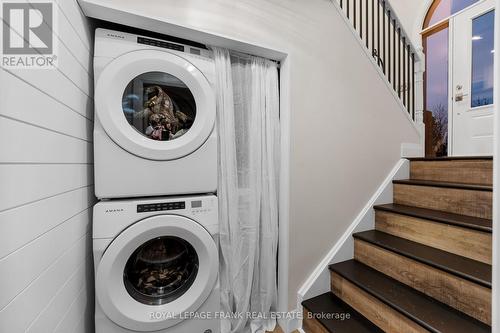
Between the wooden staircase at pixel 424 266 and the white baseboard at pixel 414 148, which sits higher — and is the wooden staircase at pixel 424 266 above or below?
below

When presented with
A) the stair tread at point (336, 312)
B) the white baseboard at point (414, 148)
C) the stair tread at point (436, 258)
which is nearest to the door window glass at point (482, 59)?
A: the white baseboard at point (414, 148)

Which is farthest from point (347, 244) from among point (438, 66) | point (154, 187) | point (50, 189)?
point (438, 66)

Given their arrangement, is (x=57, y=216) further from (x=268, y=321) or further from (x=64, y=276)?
(x=268, y=321)

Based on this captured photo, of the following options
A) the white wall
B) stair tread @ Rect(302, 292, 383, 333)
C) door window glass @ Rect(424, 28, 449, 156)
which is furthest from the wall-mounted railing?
stair tread @ Rect(302, 292, 383, 333)

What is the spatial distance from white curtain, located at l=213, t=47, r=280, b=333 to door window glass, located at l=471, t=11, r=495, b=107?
9.01 feet

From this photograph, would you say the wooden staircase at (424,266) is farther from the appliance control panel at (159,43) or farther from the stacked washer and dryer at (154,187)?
the appliance control panel at (159,43)

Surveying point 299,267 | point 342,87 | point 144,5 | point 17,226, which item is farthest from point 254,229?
point 144,5

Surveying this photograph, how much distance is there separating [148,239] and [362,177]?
1559mm

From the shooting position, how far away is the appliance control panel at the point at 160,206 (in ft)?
3.37

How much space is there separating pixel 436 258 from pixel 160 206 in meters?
1.49

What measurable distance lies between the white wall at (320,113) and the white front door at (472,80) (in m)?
1.73

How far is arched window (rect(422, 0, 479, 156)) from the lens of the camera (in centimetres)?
288

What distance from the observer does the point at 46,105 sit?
720 millimetres

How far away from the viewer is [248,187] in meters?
1.39
